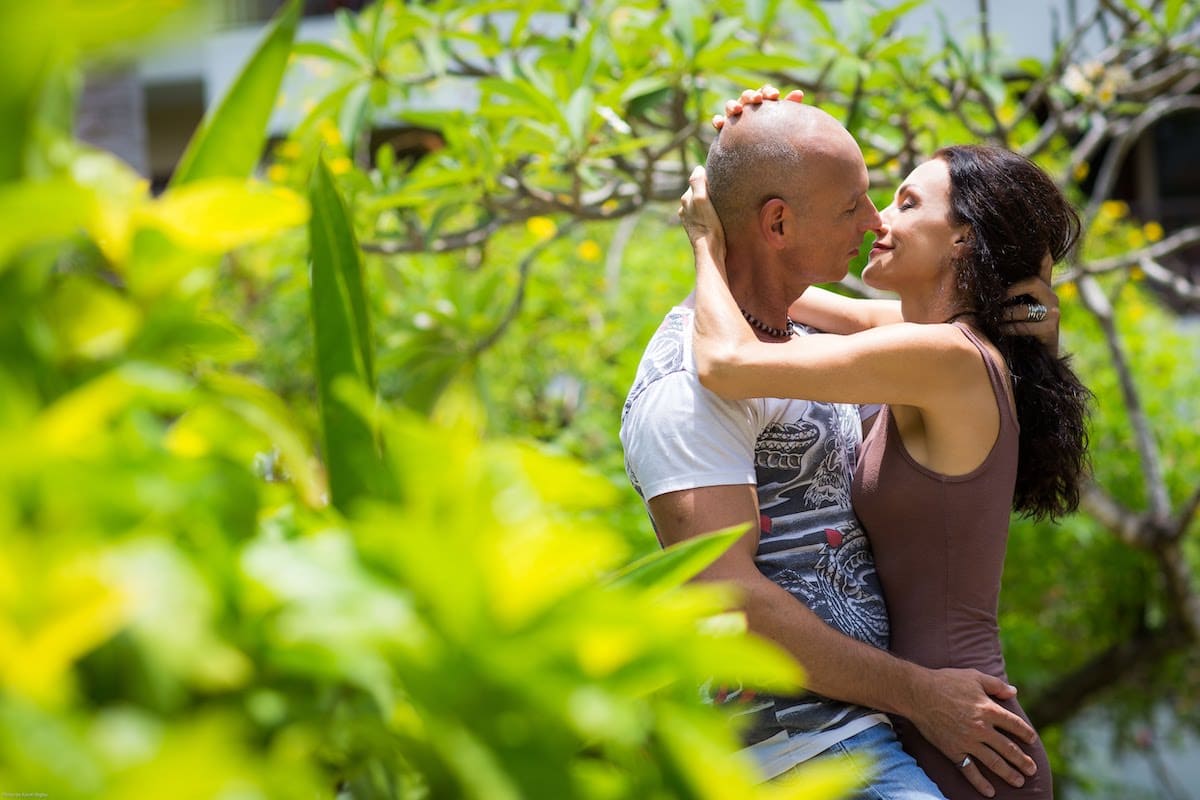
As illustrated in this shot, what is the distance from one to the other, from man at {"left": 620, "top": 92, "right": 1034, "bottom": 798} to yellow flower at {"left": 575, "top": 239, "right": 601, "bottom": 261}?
10.5 ft

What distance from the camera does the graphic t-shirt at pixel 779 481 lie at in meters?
1.96

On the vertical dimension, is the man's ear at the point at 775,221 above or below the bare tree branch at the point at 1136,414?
above

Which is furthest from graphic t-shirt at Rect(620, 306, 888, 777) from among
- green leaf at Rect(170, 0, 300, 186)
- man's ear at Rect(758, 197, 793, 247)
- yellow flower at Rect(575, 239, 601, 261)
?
yellow flower at Rect(575, 239, 601, 261)

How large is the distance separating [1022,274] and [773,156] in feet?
1.69

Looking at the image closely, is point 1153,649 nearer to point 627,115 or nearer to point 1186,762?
point 1186,762

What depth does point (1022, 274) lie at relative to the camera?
7.37 feet

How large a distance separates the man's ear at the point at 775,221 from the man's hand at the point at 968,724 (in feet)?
2.51

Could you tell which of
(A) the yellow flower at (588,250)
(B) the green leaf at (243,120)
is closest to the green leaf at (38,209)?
(B) the green leaf at (243,120)

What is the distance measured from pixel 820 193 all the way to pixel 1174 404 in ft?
12.7

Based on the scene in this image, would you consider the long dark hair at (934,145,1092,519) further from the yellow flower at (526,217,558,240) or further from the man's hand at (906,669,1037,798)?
the yellow flower at (526,217,558,240)

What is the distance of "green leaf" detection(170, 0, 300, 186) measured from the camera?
3.15 ft

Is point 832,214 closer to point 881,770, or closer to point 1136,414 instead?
point 881,770

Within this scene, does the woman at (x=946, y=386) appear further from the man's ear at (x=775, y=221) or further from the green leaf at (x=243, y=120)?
the green leaf at (x=243, y=120)

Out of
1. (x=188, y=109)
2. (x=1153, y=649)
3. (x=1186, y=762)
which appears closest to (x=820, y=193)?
(x=1153, y=649)
